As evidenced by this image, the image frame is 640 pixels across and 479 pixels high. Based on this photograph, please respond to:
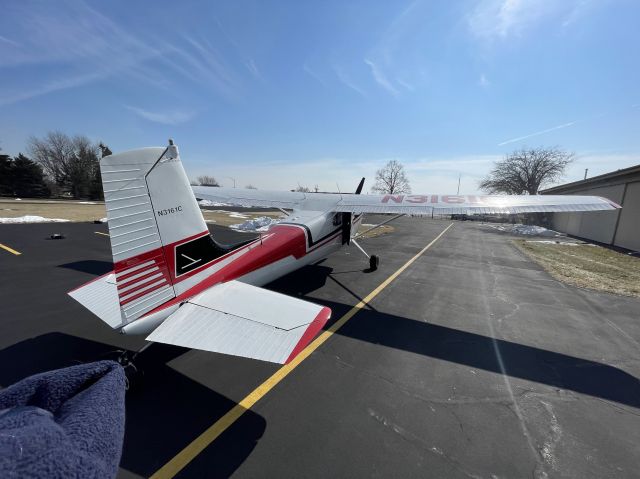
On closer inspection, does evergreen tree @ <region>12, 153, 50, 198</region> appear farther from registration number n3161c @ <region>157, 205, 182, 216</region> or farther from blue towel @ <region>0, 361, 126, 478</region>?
blue towel @ <region>0, 361, 126, 478</region>

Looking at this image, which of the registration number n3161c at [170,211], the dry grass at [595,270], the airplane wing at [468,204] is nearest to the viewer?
the registration number n3161c at [170,211]

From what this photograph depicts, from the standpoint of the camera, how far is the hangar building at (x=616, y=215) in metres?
18.9

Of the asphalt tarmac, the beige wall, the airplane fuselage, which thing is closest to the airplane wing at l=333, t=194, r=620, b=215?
the airplane fuselage

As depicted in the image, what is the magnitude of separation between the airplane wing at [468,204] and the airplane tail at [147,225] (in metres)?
5.26

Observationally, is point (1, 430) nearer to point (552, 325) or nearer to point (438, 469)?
point (438, 469)

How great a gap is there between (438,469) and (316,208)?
6.82 meters

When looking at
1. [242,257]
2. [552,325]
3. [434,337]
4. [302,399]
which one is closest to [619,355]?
[552,325]

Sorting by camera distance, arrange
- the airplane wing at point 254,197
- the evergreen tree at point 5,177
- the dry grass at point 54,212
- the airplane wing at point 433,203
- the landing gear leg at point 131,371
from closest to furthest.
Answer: the landing gear leg at point 131,371 < the airplane wing at point 433,203 < the airplane wing at point 254,197 < the dry grass at point 54,212 < the evergreen tree at point 5,177

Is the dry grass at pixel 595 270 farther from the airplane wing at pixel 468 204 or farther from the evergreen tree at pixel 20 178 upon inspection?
the evergreen tree at pixel 20 178

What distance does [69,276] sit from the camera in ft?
25.2

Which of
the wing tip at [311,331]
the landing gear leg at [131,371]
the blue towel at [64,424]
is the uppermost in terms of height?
the blue towel at [64,424]

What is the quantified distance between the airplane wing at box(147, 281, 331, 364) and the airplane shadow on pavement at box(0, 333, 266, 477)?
952 mm

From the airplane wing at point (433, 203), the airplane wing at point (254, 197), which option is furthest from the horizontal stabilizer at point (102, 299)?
the airplane wing at point (254, 197)

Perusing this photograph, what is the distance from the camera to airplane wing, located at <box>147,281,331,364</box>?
2.71m
